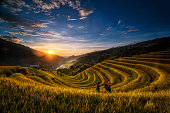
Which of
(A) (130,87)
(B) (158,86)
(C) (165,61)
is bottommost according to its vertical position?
(A) (130,87)

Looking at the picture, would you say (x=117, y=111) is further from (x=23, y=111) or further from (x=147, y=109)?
(x=23, y=111)

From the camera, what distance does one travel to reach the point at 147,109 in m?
1.88

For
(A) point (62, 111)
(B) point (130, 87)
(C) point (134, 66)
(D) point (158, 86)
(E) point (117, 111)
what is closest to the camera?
(A) point (62, 111)

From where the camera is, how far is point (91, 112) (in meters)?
1.69

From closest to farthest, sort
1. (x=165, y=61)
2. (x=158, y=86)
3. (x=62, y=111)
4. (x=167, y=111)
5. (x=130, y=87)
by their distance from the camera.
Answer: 1. (x=62, y=111)
2. (x=167, y=111)
3. (x=158, y=86)
4. (x=130, y=87)
5. (x=165, y=61)

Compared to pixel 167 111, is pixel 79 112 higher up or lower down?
higher up

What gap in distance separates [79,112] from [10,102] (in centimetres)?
176

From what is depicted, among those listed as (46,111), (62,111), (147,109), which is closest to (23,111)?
(46,111)

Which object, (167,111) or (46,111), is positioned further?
(167,111)

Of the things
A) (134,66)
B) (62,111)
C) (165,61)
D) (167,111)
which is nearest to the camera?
(62,111)

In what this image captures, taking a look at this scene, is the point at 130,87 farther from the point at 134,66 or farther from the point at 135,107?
the point at 134,66

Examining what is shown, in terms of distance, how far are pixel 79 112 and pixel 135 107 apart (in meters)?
1.60

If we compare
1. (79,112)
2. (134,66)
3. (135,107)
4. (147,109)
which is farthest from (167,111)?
(134,66)

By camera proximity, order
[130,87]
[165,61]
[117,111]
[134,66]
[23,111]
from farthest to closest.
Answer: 1. [134,66]
2. [165,61]
3. [130,87]
4. [117,111]
5. [23,111]
